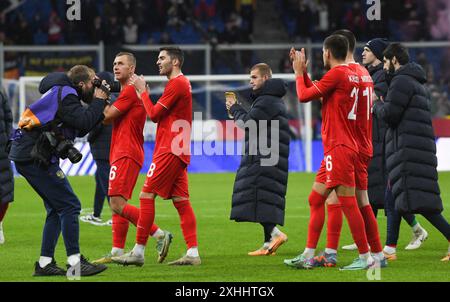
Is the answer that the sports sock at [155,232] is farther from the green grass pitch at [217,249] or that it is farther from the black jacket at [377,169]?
the black jacket at [377,169]

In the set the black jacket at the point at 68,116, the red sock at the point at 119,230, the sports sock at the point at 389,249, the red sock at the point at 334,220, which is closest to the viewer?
the black jacket at the point at 68,116

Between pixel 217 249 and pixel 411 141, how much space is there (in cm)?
271

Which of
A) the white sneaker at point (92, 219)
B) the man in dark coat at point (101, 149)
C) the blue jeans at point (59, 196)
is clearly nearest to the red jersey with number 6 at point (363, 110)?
the blue jeans at point (59, 196)

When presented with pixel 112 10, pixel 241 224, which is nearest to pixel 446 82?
pixel 112 10

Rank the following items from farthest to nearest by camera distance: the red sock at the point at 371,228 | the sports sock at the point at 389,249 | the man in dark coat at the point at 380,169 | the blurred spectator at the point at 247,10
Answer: the blurred spectator at the point at 247,10 → the man in dark coat at the point at 380,169 → the sports sock at the point at 389,249 → the red sock at the point at 371,228

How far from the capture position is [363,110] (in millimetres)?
9820

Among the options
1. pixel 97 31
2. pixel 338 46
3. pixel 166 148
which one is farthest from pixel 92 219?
pixel 97 31

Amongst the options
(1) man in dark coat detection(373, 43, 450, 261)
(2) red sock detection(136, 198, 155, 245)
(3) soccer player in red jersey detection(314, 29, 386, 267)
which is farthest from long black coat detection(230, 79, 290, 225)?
(3) soccer player in red jersey detection(314, 29, 386, 267)

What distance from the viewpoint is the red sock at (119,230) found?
36.2ft

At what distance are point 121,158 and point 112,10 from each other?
23349mm

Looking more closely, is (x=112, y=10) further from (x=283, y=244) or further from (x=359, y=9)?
(x=283, y=244)

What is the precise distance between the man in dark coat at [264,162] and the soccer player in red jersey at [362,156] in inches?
69.4

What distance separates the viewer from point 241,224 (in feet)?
49.9

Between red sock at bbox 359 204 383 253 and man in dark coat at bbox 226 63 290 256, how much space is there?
192 cm
